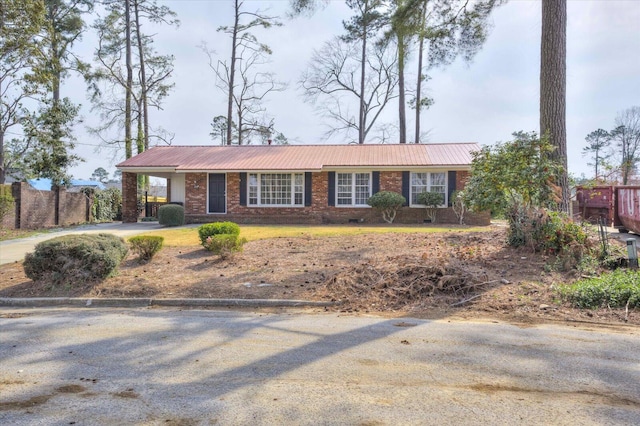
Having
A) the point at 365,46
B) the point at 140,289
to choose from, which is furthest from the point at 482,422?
the point at 365,46

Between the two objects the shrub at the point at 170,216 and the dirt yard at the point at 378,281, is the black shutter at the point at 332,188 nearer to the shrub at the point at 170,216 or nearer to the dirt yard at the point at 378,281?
the shrub at the point at 170,216

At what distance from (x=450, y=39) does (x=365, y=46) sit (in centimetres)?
2192

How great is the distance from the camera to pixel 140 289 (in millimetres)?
7113

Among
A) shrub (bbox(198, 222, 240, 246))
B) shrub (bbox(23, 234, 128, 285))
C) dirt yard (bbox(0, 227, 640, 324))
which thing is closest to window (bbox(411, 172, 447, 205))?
dirt yard (bbox(0, 227, 640, 324))

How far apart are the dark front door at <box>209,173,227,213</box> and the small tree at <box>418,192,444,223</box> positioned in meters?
8.91

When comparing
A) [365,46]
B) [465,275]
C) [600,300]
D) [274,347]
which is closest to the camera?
[274,347]

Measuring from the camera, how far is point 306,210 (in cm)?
1938

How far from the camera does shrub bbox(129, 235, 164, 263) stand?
28.9 ft

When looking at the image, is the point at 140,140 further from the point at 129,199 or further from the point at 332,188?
the point at 332,188

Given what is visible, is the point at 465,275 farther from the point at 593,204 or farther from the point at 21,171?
the point at 21,171

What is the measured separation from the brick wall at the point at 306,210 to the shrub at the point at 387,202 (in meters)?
0.38

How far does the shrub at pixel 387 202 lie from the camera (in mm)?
18109

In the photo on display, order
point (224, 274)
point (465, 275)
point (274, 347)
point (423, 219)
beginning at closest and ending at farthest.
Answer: point (274, 347) → point (465, 275) → point (224, 274) → point (423, 219)

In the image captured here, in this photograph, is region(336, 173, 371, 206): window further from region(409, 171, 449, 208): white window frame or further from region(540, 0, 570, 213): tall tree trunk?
region(540, 0, 570, 213): tall tree trunk
